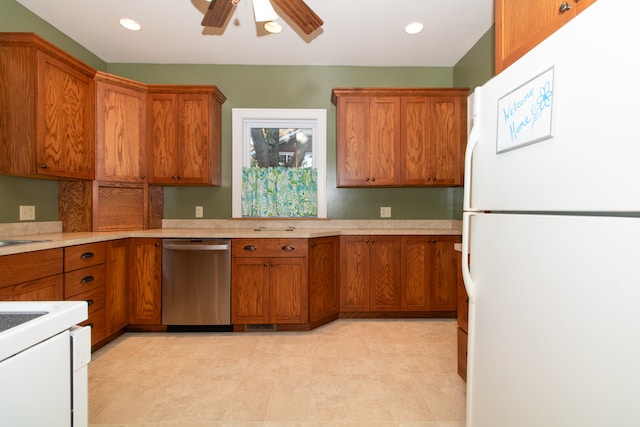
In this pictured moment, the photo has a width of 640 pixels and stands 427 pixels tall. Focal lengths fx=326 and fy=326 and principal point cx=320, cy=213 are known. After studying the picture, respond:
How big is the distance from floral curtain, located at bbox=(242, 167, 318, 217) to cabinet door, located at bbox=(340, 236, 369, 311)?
2.27 feet

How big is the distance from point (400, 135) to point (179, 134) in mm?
2251

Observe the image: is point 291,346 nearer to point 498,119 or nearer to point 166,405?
point 166,405

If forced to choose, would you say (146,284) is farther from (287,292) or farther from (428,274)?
(428,274)

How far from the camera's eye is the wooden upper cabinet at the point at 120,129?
2.93 m

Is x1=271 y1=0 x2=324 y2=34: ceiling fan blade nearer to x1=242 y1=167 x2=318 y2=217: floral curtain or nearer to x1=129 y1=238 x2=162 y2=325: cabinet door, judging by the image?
x1=242 y1=167 x2=318 y2=217: floral curtain

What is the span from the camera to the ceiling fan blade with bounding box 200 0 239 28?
185 cm

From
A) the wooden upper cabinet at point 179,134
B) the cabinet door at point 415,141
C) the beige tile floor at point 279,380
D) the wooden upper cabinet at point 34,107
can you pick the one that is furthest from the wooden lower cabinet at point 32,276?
the cabinet door at point 415,141

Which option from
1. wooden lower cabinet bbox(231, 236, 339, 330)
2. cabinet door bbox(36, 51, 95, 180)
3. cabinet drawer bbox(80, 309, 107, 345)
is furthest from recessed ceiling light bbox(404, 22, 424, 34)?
cabinet drawer bbox(80, 309, 107, 345)

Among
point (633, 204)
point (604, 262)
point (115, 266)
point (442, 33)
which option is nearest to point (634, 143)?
point (633, 204)

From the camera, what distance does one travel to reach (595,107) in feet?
2.31

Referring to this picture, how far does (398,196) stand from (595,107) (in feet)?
9.97

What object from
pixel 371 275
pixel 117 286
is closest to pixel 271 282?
pixel 371 275

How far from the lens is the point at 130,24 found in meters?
2.90

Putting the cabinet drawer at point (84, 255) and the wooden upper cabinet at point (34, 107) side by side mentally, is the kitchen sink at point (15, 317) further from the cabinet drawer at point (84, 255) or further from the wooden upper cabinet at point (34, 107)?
the wooden upper cabinet at point (34, 107)
